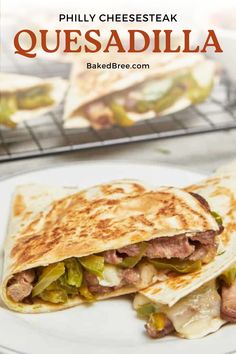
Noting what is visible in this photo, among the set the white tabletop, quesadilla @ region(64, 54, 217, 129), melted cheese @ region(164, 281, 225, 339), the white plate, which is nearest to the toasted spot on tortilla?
the white plate

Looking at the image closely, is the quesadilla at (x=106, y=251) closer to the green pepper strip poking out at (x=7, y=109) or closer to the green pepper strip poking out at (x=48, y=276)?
the green pepper strip poking out at (x=48, y=276)

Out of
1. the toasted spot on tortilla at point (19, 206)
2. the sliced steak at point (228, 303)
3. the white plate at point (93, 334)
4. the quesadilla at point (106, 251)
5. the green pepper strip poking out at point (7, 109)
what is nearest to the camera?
the white plate at point (93, 334)

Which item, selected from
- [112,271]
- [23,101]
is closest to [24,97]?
[23,101]

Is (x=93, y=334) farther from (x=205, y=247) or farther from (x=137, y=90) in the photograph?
(x=137, y=90)

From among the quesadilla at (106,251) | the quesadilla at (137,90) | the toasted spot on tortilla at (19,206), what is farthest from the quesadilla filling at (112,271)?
the quesadilla at (137,90)

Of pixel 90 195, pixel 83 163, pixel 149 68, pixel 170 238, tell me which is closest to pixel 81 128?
pixel 149 68

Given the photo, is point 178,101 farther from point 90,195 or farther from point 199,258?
point 199,258

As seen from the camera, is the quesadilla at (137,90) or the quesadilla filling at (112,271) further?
the quesadilla at (137,90)
